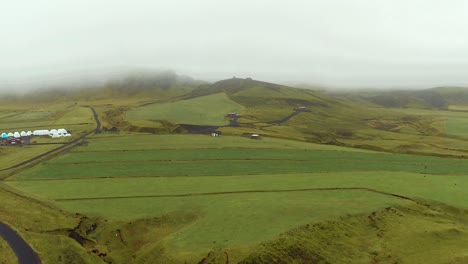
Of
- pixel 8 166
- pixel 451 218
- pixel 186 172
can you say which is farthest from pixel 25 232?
pixel 451 218

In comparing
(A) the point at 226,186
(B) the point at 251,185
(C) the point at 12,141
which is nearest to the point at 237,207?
(A) the point at 226,186

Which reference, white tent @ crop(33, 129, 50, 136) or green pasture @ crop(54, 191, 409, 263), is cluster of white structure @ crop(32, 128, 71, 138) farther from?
green pasture @ crop(54, 191, 409, 263)

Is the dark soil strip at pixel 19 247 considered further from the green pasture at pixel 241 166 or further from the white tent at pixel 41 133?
the white tent at pixel 41 133

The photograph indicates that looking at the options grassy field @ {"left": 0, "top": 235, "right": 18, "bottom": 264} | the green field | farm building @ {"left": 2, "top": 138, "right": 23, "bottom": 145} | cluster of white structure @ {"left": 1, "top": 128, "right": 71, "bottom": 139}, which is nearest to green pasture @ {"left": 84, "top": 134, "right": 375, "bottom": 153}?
the green field

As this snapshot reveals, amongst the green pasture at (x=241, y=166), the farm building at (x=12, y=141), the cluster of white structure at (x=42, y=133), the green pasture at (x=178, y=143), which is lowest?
the green pasture at (x=241, y=166)

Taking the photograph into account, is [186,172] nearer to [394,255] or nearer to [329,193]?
[329,193]

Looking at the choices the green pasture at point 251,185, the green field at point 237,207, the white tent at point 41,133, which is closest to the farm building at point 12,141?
the white tent at point 41,133
